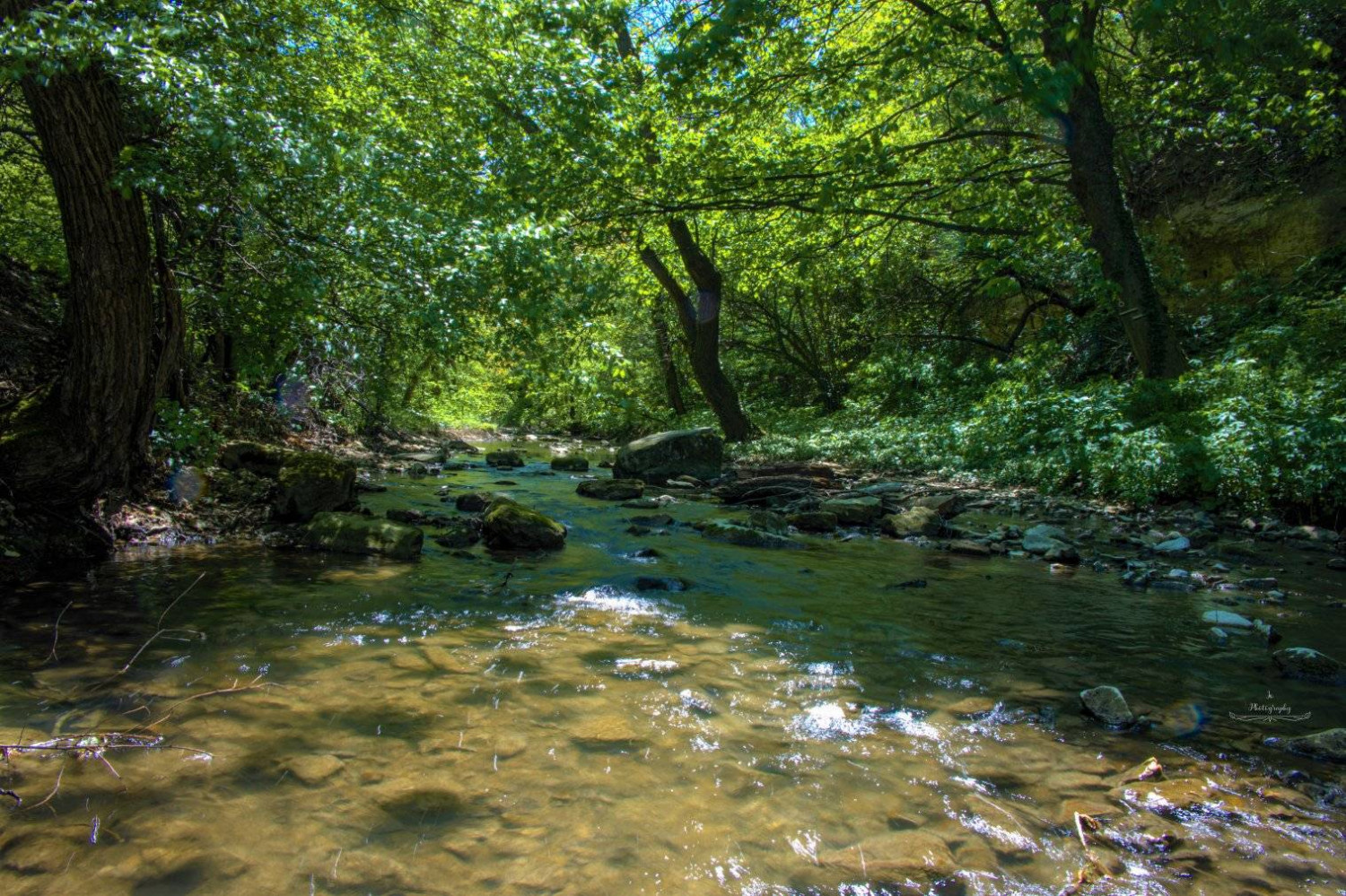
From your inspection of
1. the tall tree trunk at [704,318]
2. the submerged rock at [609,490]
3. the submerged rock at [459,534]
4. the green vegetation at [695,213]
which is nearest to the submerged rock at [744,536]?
the green vegetation at [695,213]

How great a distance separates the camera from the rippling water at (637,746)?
90.5 inches

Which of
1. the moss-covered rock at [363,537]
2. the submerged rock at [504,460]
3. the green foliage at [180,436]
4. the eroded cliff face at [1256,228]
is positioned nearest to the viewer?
the green foliage at [180,436]

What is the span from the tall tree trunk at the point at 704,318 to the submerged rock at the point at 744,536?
1038cm

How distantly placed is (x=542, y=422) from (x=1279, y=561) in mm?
28393

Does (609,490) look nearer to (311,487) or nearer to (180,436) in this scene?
(311,487)

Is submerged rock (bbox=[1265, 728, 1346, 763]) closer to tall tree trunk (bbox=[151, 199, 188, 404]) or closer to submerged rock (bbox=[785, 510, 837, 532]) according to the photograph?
submerged rock (bbox=[785, 510, 837, 532])

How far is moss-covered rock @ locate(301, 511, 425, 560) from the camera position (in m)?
6.48

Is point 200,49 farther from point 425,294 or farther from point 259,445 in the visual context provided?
point 259,445

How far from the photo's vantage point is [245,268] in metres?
6.59

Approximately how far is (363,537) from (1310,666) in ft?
22.7

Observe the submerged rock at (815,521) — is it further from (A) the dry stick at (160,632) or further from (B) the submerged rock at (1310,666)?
(A) the dry stick at (160,632)

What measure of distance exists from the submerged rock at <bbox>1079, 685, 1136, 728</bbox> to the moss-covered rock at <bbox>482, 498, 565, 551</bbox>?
493 cm

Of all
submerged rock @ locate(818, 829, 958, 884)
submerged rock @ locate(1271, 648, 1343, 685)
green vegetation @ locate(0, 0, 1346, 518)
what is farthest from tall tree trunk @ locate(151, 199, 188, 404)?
submerged rock @ locate(1271, 648, 1343, 685)

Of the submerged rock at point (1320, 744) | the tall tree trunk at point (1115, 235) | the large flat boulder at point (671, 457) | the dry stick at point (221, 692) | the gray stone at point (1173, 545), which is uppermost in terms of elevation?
the tall tree trunk at point (1115, 235)
